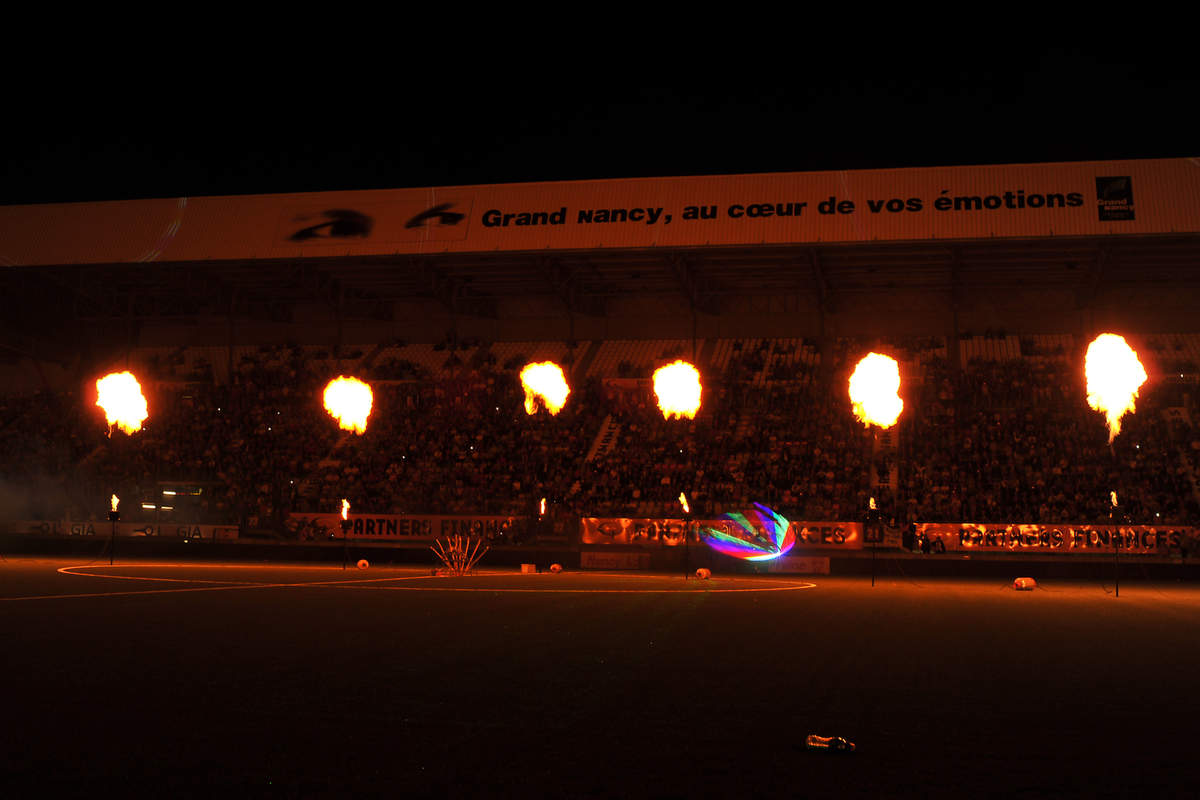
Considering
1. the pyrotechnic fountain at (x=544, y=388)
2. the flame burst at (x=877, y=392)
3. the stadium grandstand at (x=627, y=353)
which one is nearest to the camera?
the stadium grandstand at (x=627, y=353)

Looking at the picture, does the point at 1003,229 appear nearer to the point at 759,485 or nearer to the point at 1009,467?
the point at 1009,467

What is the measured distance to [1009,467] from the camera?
38.4 meters

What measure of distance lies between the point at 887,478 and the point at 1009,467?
4292mm

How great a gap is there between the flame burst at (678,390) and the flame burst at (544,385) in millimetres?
4588

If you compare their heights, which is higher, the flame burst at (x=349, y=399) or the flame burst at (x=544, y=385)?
the flame burst at (x=544, y=385)

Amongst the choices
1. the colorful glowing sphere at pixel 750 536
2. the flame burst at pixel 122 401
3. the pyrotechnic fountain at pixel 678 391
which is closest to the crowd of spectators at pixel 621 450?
the pyrotechnic fountain at pixel 678 391

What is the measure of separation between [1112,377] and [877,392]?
26.9ft

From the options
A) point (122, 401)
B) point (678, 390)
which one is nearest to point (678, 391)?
point (678, 390)

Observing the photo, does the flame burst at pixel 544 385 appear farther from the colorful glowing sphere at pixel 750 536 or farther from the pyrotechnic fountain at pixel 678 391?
the colorful glowing sphere at pixel 750 536

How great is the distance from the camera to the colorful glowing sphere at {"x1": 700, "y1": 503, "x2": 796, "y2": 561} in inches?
1368

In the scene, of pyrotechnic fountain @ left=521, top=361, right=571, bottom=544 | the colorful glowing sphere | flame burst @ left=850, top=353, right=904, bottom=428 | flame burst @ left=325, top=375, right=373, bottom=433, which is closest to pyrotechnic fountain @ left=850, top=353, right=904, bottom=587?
flame burst @ left=850, top=353, right=904, bottom=428

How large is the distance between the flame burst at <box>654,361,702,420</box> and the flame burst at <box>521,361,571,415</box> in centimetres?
459

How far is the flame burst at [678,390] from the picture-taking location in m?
41.2

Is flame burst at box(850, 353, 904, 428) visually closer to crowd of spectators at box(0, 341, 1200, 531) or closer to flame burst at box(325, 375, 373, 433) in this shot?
crowd of spectators at box(0, 341, 1200, 531)
